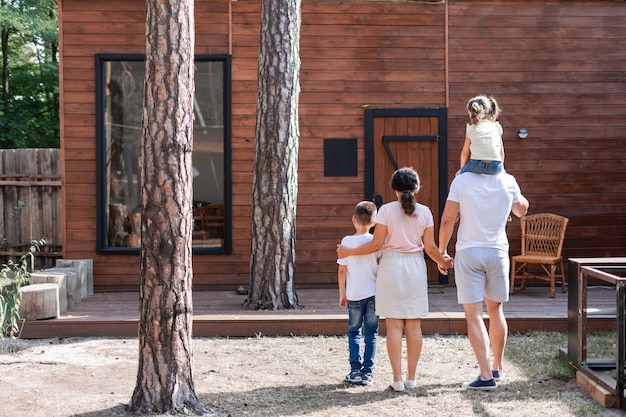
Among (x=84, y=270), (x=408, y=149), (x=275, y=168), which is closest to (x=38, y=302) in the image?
(x=84, y=270)

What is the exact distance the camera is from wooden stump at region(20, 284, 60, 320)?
25.0 ft

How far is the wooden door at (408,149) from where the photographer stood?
33.0 ft

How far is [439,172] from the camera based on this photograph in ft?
33.1

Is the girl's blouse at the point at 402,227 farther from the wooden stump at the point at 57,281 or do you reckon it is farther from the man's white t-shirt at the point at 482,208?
the wooden stump at the point at 57,281

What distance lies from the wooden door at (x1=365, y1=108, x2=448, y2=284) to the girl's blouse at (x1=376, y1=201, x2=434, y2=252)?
181 inches

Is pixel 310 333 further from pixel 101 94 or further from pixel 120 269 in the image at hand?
pixel 101 94

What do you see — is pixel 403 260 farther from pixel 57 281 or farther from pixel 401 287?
pixel 57 281

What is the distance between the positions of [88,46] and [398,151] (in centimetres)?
379

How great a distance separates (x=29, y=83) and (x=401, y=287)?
1711 cm

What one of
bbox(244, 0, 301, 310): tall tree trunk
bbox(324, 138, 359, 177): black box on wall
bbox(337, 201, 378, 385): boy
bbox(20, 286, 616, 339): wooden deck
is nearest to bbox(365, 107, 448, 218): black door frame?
bbox(324, 138, 359, 177): black box on wall

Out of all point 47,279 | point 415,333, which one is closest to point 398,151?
point 47,279

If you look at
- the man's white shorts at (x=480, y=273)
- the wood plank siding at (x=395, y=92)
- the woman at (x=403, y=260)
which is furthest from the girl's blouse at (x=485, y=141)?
the wood plank siding at (x=395, y=92)

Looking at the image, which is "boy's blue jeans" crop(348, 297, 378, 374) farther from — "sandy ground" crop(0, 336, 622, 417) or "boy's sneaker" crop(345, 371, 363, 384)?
"sandy ground" crop(0, 336, 622, 417)

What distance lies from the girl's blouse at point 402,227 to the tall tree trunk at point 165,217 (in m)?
1.25
